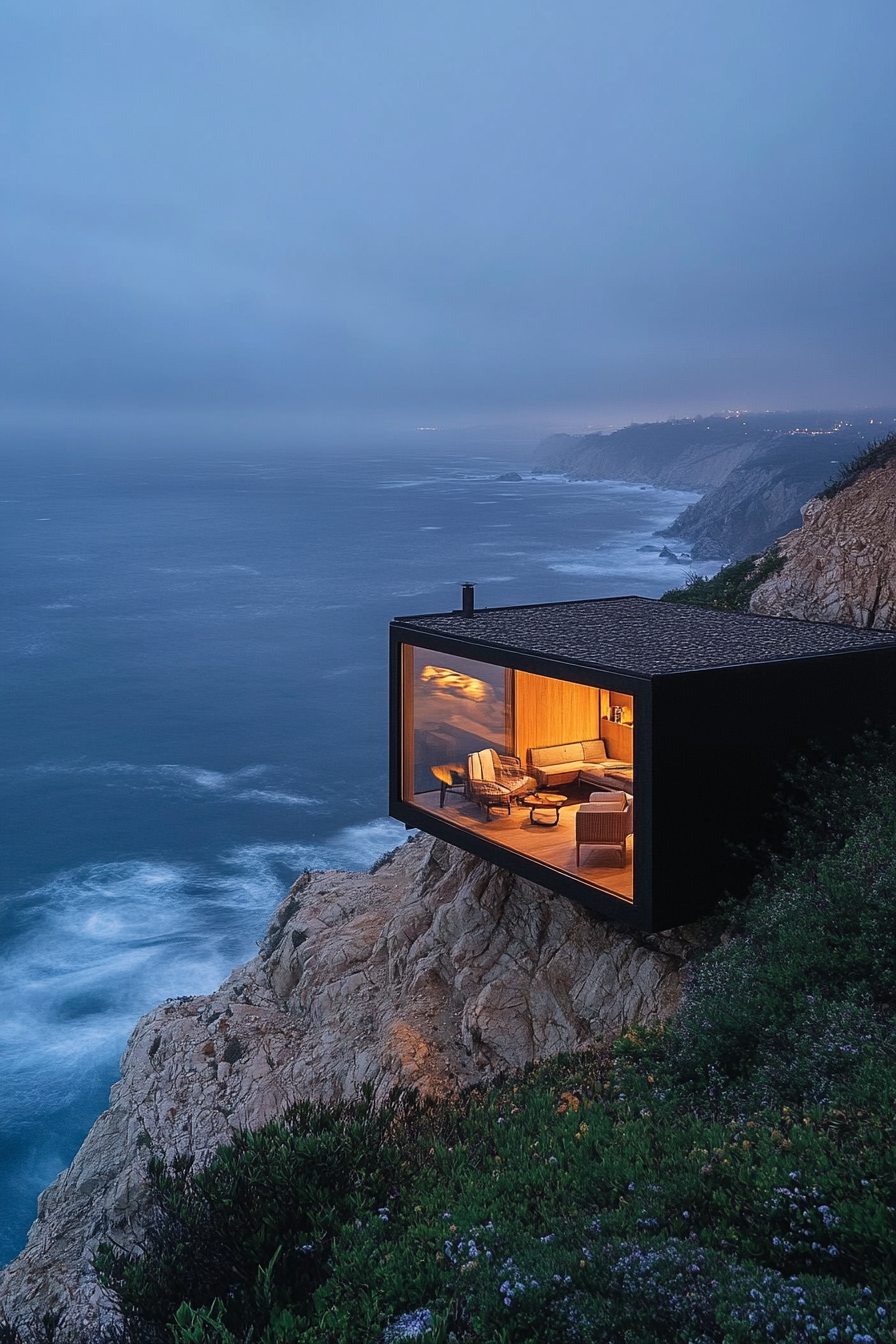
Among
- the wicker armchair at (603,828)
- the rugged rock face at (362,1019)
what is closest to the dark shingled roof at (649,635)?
the wicker armchair at (603,828)

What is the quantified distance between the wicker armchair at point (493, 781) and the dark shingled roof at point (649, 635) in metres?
1.45

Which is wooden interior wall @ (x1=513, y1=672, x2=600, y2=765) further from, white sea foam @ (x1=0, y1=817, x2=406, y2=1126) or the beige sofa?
white sea foam @ (x1=0, y1=817, x2=406, y2=1126)

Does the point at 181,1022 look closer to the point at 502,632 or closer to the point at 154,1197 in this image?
the point at 502,632

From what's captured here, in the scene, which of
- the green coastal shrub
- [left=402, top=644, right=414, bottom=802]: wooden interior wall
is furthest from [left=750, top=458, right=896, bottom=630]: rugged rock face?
[left=402, top=644, right=414, bottom=802]: wooden interior wall

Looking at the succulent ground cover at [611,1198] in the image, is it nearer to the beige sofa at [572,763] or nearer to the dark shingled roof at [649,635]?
the dark shingled roof at [649,635]

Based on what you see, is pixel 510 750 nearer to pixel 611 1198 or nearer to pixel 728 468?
pixel 611 1198

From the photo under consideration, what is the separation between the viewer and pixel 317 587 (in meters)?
74.8

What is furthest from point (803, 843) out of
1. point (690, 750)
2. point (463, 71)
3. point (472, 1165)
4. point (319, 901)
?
point (463, 71)

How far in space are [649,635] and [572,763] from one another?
1971mm

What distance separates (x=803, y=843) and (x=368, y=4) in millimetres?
80618

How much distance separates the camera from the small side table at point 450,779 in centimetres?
1003

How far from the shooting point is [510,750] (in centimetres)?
1081

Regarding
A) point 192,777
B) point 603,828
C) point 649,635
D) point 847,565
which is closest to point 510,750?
point 649,635

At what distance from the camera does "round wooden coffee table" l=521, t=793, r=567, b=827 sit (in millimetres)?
9445
